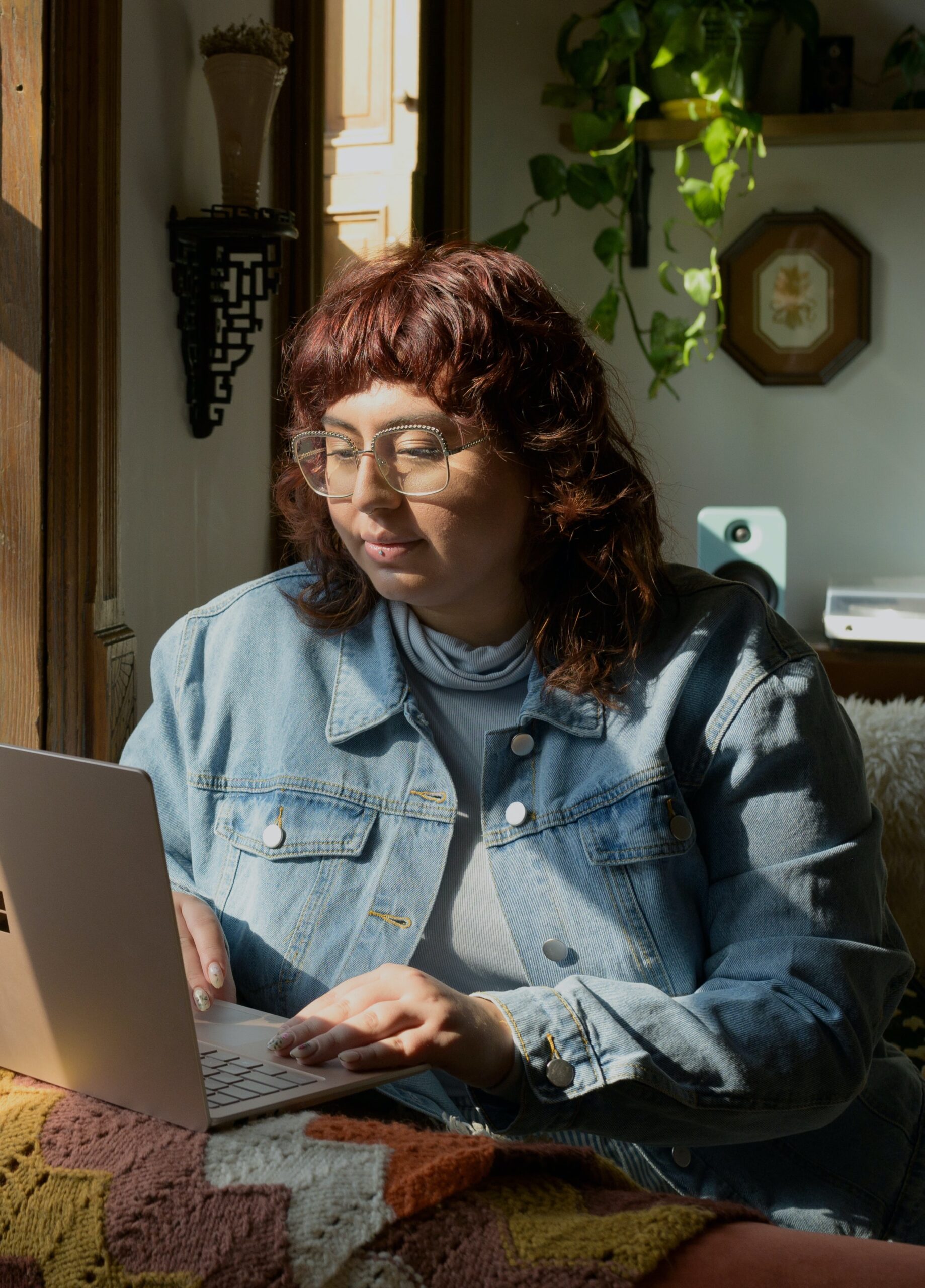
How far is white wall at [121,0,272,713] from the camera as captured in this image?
1.65m

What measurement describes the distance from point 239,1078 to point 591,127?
9.37ft

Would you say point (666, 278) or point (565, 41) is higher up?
point (565, 41)

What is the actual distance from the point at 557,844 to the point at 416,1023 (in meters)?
0.29

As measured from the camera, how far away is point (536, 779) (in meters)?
1.11

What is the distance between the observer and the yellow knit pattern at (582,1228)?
0.63m

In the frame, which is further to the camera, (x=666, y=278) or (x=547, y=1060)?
(x=666, y=278)

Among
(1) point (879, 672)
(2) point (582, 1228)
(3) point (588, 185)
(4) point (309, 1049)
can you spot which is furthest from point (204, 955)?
(3) point (588, 185)

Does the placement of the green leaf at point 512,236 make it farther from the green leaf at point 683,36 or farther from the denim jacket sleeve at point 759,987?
the denim jacket sleeve at point 759,987

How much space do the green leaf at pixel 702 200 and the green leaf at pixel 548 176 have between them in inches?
12.2

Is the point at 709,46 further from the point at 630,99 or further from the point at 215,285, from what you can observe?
the point at 215,285

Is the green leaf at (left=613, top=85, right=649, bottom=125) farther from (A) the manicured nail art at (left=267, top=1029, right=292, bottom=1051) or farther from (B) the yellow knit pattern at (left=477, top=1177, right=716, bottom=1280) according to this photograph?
(B) the yellow knit pattern at (left=477, top=1177, right=716, bottom=1280)

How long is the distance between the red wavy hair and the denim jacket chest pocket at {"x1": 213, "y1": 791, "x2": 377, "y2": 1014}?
20cm

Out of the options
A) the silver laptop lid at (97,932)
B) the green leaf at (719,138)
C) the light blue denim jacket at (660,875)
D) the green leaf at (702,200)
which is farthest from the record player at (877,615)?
the silver laptop lid at (97,932)

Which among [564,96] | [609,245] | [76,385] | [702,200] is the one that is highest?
[564,96]
